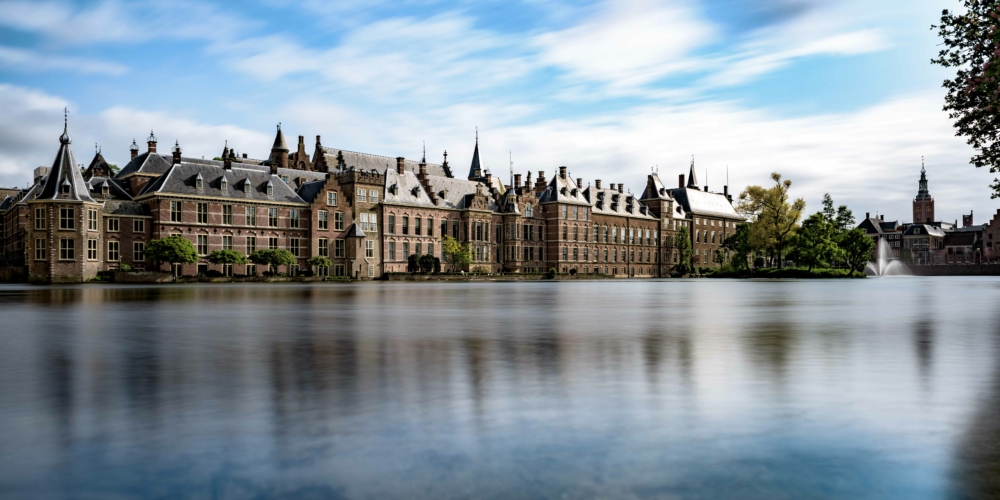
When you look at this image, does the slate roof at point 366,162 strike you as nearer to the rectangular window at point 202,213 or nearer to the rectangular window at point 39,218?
→ the rectangular window at point 202,213

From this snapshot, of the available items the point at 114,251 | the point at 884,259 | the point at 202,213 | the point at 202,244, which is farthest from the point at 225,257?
the point at 884,259

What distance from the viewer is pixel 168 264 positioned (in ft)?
219

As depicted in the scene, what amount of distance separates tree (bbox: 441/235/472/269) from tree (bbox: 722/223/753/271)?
107 feet

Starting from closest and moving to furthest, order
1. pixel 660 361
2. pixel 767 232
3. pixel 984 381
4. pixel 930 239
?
pixel 984 381 < pixel 660 361 < pixel 767 232 < pixel 930 239

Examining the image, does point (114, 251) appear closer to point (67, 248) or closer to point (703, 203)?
point (67, 248)

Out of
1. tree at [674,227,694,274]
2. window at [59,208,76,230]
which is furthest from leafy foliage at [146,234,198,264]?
tree at [674,227,694,274]

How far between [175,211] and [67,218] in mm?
8990

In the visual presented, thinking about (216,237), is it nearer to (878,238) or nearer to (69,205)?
(69,205)

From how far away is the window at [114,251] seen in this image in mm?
66938

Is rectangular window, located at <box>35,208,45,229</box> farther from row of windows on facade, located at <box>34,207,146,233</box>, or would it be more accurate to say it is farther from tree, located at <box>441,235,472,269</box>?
tree, located at <box>441,235,472,269</box>

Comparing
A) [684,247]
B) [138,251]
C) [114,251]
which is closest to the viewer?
[114,251]

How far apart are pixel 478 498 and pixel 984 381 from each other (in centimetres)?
675

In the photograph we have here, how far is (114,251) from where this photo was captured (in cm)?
6719

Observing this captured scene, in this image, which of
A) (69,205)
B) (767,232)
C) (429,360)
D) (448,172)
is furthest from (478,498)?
(448,172)
